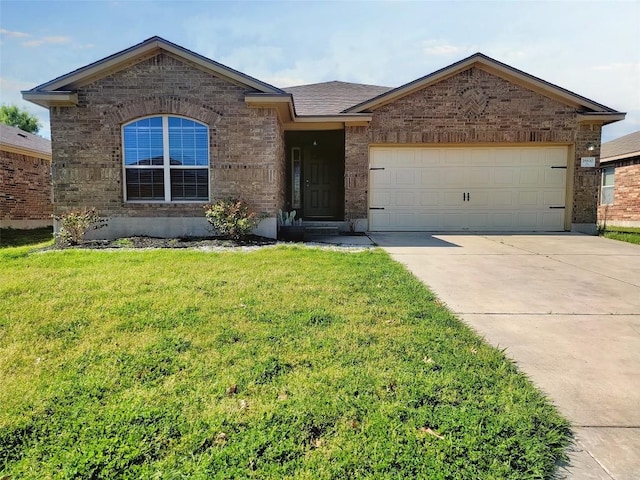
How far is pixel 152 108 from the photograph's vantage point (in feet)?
29.0

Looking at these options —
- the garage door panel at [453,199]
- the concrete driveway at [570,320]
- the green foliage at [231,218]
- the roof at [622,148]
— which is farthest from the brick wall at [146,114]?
the roof at [622,148]

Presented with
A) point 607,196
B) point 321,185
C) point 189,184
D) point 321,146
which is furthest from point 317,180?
point 607,196

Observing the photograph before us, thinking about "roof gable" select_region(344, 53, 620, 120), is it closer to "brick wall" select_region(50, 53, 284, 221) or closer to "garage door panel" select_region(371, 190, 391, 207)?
"garage door panel" select_region(371, 190, 391, 207)

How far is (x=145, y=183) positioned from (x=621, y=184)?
1805cm

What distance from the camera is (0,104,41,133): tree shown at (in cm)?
3572

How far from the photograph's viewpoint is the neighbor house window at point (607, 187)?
1622cm

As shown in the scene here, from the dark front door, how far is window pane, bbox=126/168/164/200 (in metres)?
5.17

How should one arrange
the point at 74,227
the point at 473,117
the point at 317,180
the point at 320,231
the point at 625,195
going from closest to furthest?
the point at 74,227 → the point at 320,231 → the point at 473,117 → the point at 317,180 → the point at 625,195

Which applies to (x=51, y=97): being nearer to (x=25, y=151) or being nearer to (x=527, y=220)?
(x=25, y=151)

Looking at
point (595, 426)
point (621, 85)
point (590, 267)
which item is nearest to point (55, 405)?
point (595, 426)

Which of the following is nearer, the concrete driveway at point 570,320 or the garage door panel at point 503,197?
the concrete driveway at point 570,320

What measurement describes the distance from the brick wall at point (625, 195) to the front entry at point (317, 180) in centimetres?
1052

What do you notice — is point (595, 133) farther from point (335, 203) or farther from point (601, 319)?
point (601, 319)

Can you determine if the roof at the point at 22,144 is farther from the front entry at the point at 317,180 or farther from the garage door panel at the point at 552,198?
the garage door panel at the point at 552,198
